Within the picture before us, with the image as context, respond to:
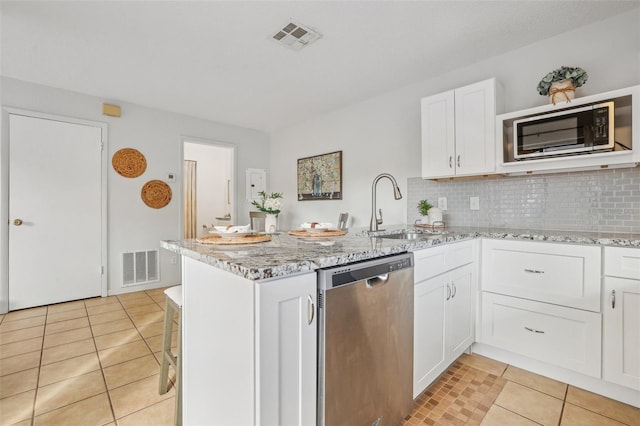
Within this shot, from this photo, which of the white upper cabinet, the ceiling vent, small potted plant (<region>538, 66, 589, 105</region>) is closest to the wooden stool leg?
the ceiling vent

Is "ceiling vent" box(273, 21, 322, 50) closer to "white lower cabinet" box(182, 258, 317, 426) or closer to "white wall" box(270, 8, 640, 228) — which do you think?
"white wall" box(270, 8, 640, 228)

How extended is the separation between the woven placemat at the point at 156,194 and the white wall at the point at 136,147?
59mm

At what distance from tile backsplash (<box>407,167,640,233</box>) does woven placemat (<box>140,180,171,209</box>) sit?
3.31m

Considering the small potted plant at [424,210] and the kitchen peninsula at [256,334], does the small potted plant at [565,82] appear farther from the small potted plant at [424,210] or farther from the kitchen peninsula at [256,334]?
the kitchen peninsula at [256,334]

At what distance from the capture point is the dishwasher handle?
1.16 meters

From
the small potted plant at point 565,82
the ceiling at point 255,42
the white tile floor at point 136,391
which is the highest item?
the ceiling at point 255,42

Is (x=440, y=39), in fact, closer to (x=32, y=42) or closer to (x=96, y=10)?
(x=96, y=10)

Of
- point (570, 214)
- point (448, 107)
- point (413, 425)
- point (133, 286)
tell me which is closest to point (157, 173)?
point (133, 286)

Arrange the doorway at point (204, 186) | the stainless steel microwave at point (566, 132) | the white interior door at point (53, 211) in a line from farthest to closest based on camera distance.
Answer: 1. the doorway at point (204, 186)
2. the white interior door at point (53, 211)
3. the stainless steel microwave at point (566, 132)

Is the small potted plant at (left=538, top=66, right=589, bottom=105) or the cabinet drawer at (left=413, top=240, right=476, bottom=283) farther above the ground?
the small potted plant at (left=538, top=66, right=589, bottom=105)

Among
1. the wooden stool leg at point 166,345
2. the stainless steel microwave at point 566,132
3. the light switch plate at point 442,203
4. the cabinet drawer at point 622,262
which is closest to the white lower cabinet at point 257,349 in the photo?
the wooden stool leg at point 166,345

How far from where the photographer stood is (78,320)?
2764 mm

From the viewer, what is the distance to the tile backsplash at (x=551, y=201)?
1977 mm

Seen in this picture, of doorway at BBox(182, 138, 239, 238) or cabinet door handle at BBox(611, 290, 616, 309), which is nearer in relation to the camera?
cabinet door handle at BBox(611, 290, 616, 309)
